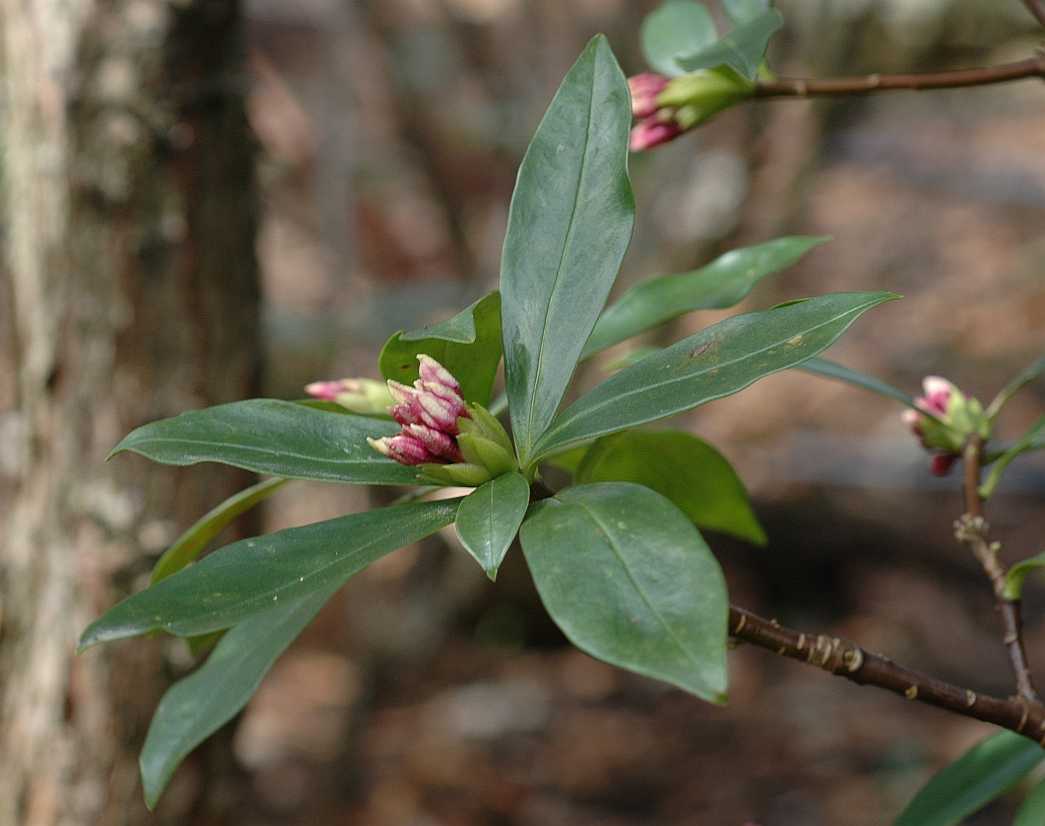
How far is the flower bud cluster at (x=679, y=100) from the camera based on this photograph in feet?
2.52

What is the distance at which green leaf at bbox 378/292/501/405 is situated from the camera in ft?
1.91

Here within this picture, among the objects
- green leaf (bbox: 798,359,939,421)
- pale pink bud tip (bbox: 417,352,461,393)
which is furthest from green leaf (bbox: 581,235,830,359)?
pale pink bud tip (bbox: 417,352,461,393)

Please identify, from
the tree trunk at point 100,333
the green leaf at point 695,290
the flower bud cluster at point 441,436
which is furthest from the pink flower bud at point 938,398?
the tree trunk at point 100,333

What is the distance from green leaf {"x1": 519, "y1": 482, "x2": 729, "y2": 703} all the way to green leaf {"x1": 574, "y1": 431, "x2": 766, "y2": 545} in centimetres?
19

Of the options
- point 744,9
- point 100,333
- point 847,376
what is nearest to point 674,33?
point 744,9

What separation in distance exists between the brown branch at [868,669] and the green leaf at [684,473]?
0.16 metres

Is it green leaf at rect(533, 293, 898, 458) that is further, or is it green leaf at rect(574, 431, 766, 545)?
green leaf at rect(574, 431, 766, 545)

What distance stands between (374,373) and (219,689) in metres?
1.69

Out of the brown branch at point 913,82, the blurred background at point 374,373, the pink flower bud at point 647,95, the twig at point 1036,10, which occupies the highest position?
the twig at point 1036,10

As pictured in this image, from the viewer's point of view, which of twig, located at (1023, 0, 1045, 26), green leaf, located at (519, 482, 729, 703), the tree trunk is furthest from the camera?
the tree trunk

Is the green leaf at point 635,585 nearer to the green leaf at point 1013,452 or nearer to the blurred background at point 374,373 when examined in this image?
the green leaf at point 1013,452

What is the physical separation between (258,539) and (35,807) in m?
0.74

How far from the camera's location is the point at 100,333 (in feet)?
3.64

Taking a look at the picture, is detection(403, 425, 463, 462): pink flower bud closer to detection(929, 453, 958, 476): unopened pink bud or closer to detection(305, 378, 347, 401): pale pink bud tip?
detection(305, 378, 347, 401): pale pink bud tip
